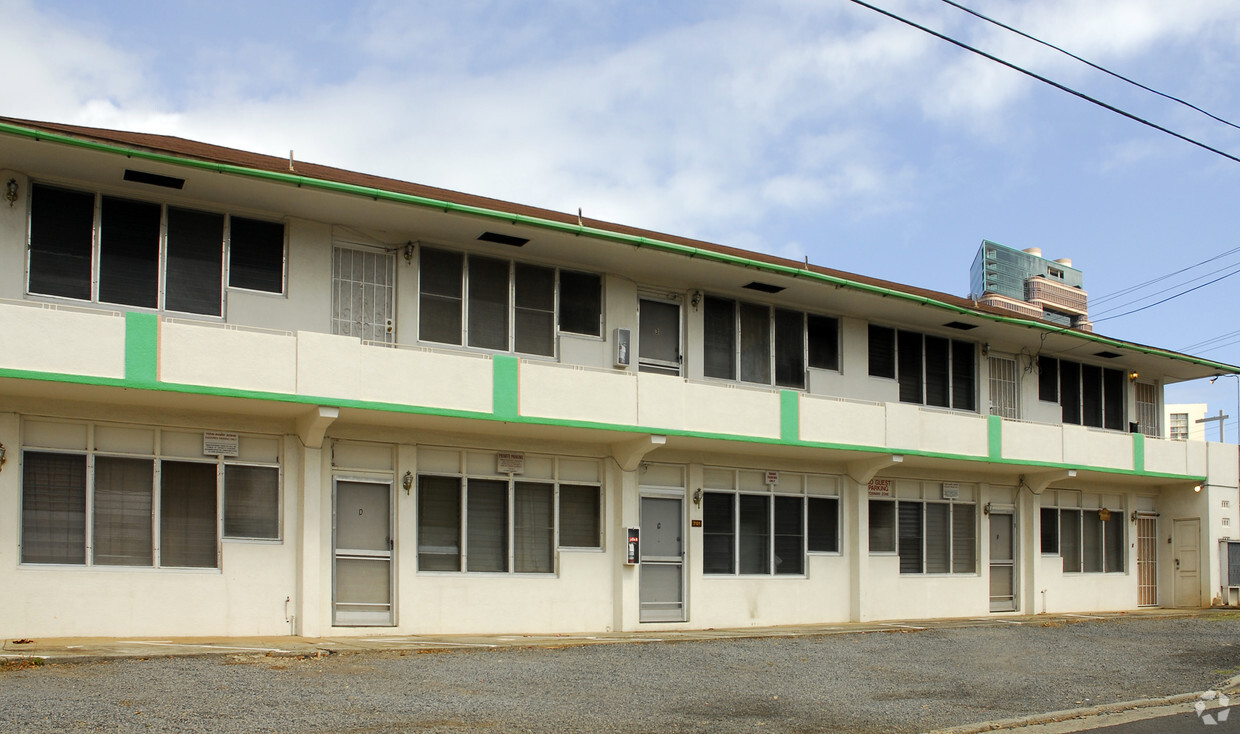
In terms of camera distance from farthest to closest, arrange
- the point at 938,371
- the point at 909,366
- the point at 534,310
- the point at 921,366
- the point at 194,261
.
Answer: the point at 938,371 → the point at 921,366 → the point at 909,366 → the point at 534,310 → the point at 194,261

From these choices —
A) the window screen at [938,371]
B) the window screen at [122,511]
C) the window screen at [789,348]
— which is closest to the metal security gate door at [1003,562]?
the window screen at [938,371]

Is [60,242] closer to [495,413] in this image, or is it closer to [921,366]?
[495,413]

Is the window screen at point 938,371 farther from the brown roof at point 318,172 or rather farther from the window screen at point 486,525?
the window screen at point 486,525

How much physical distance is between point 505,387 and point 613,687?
6281 mm

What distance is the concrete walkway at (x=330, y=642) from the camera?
12.4m

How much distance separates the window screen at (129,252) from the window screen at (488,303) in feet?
15.3

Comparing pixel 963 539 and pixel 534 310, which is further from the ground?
pixel 534 310

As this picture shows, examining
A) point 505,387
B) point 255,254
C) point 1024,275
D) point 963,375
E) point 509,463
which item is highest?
point 1024,275

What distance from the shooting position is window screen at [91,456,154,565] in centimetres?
1483

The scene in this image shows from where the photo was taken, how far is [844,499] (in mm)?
22141

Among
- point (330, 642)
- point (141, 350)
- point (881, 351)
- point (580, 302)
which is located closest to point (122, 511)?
point (141, 350)

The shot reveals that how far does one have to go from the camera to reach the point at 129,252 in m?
15.2

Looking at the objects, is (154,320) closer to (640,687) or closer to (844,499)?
(640,687)

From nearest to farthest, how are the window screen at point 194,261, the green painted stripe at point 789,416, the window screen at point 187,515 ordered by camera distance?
1. the window screen at point 187,515
2. the window screen at point 194,261
3. the green painted stripe at point 789,416
